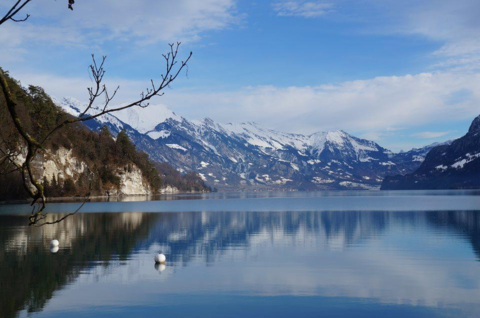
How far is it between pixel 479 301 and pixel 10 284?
71.5 ft

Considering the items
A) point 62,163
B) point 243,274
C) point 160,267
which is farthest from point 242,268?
point 62,163

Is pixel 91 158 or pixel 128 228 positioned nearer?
pixel 128 228

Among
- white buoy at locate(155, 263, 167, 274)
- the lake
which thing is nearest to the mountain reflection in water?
the lake

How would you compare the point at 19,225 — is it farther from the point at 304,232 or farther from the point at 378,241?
the point at 378,241

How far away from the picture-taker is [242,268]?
31094 mm

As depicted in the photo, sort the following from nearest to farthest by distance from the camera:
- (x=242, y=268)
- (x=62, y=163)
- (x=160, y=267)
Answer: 1. (x=242, y=268)
2. (x=160, y=267)
3. (x=62, y=163)

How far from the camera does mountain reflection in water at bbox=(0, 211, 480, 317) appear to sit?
22500 millimetres

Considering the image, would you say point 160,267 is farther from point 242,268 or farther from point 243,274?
point 243,274

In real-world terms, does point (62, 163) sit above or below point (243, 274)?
above

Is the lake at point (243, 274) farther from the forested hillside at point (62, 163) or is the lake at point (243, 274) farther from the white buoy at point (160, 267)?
the forested hillside at point (62, 163)

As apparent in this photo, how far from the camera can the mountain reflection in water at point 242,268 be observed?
73.8 feet

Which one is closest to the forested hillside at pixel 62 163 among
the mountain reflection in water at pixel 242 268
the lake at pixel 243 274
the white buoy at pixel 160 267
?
the mountain reflection in water at pixel 242 268

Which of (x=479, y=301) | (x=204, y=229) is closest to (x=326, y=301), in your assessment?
(x=479, y=301)

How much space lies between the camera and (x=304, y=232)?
176 feet
